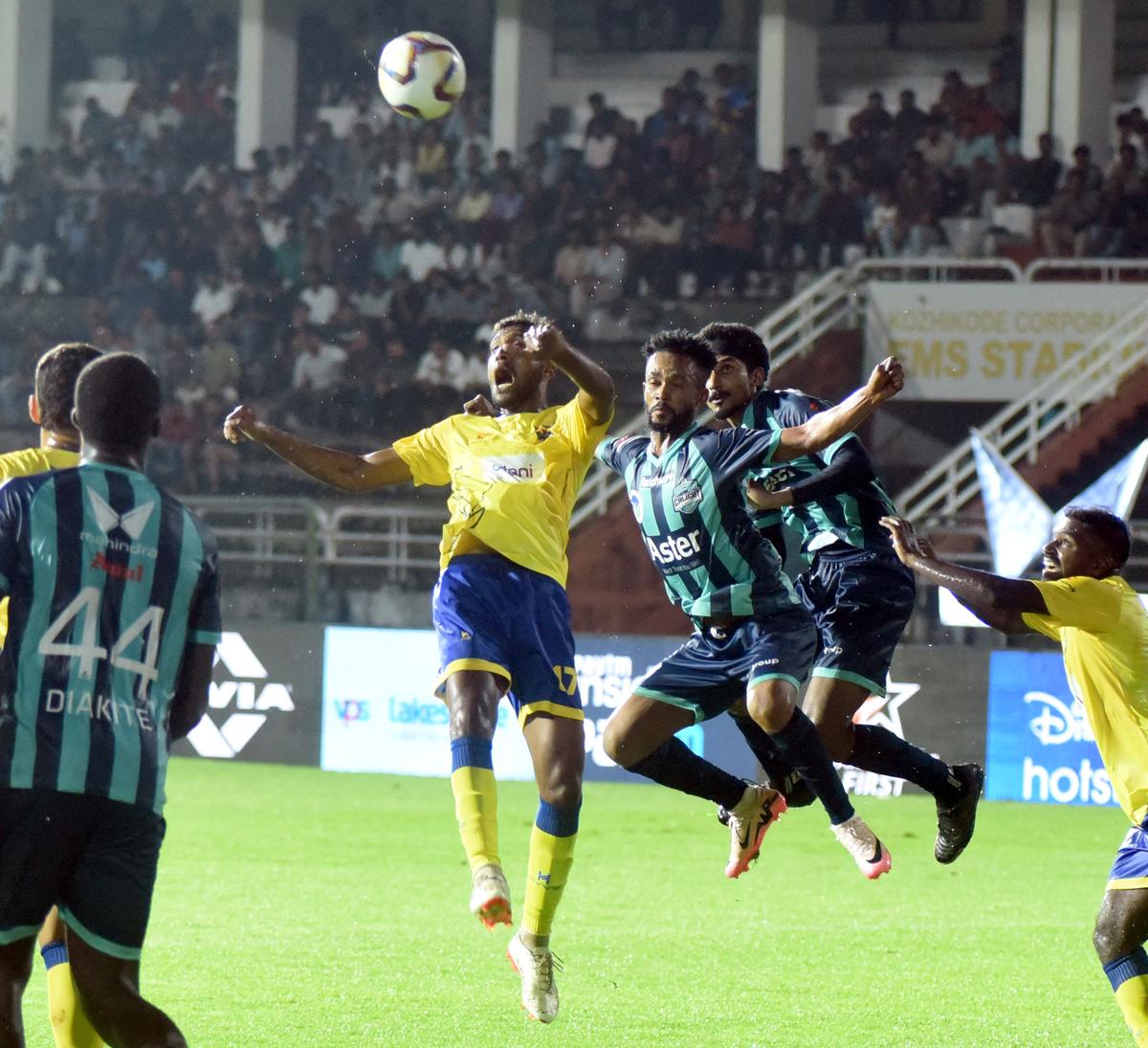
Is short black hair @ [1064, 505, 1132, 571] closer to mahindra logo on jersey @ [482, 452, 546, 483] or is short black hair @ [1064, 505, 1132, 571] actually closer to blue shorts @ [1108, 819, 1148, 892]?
blue shorts @ [1108, 819, 1148, 892]

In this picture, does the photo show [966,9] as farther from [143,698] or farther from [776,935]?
[143,698]

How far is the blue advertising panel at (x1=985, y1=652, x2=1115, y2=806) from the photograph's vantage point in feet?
41.2

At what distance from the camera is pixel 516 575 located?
638cm

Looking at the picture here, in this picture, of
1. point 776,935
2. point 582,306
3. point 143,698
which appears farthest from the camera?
point 582,306

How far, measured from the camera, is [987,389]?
16.7 metres

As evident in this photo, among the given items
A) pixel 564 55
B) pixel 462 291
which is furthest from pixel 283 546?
pixel 564 55

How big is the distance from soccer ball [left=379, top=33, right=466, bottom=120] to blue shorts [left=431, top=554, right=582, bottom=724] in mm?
5831

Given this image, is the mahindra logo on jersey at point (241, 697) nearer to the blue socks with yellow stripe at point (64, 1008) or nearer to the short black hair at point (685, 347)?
the short black hair at point (685, 347)

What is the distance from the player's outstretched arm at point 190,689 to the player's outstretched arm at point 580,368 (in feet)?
6.76

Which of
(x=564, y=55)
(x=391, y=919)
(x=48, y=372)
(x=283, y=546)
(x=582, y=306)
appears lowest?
(x=391, y=919)

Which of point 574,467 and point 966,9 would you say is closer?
point 574,467

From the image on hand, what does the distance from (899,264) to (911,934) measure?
378 inches

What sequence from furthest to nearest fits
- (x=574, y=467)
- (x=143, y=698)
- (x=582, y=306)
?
(x=582, y=306)
(x=574, y=467)
(x=143, y=698)

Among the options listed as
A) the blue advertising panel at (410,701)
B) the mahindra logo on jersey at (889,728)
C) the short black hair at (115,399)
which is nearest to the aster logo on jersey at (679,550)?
the short black hair at (115,399)
